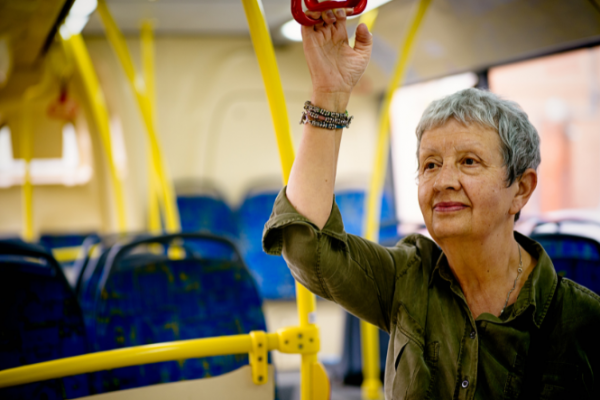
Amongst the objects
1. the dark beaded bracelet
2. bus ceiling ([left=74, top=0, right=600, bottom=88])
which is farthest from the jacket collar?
bus ceiling ([left=74, top=0, right=600, bottom=88])

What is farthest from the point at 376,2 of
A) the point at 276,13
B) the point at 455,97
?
the point at 455,97

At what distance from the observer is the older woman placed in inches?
42.1

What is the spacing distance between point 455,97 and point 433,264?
432 millimetres

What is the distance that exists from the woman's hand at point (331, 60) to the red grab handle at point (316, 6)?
0.06 ft

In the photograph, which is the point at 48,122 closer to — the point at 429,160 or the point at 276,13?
the point at 276,13

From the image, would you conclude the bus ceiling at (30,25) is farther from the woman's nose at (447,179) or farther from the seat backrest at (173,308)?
the woman's nose at (447,179)

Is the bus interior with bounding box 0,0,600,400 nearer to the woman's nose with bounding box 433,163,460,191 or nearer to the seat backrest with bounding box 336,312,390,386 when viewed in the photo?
the seat backrest with bounding box 336,312,390,386

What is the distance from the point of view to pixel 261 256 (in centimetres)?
494

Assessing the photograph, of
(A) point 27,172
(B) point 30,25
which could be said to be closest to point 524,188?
(B) point 30,25

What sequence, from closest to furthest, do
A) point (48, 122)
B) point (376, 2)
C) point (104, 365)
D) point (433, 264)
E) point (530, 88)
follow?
1. point (104, 365)
2. point (433, 264)
3. point (376, 2)
4. point (530, 88)
5. point (48, 122)

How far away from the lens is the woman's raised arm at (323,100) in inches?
41.3

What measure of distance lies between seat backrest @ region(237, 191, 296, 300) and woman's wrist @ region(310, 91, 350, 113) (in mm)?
3744

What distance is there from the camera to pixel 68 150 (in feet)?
17.0

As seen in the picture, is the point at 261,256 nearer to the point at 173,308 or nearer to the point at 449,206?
the point at 173,308
